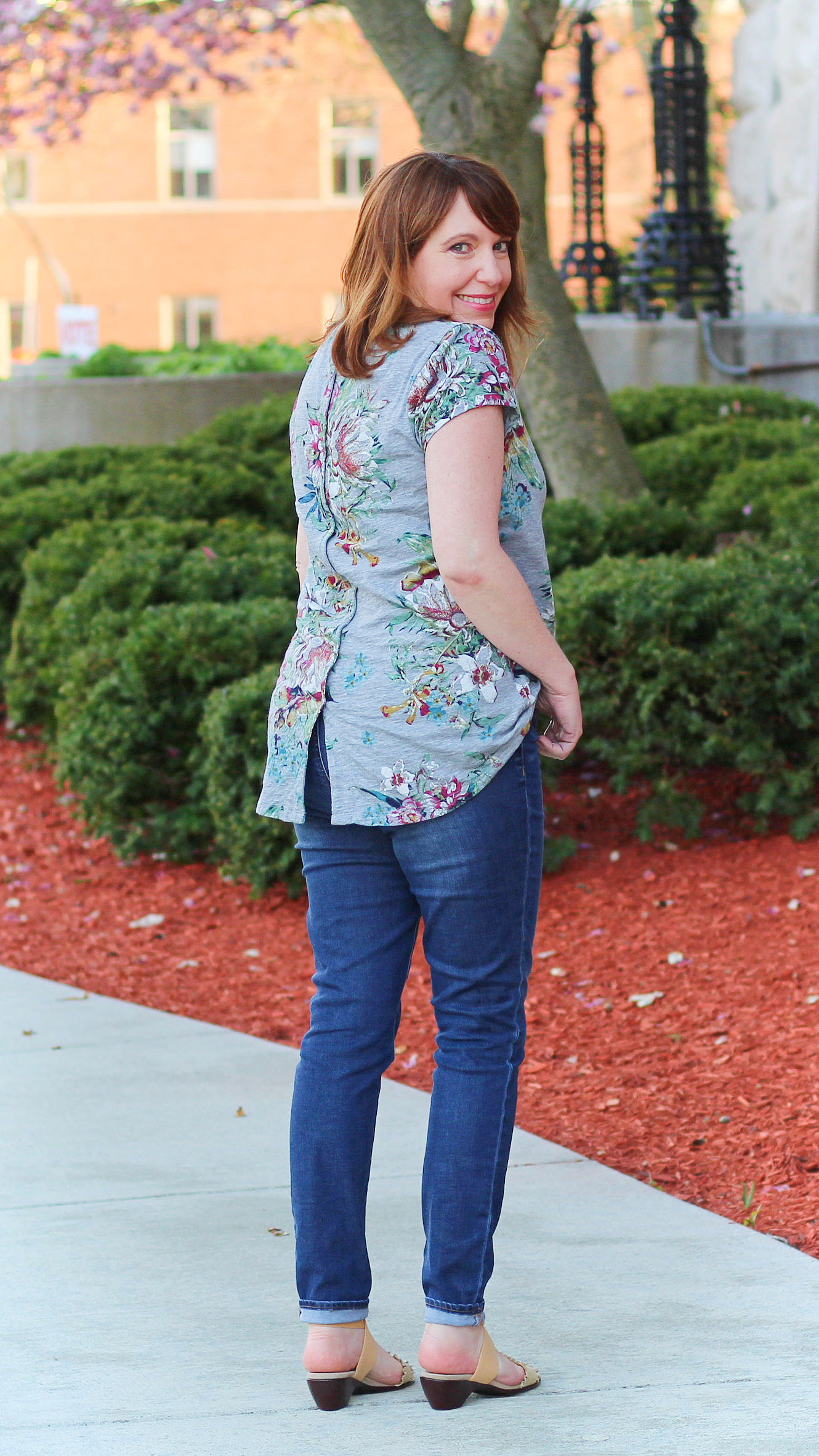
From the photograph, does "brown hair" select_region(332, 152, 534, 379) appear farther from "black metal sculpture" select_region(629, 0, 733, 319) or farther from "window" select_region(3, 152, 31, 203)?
"window" select_region(3, 152, 31, 203)

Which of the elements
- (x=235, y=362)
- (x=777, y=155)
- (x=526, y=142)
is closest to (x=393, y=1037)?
(x=526, y=142)

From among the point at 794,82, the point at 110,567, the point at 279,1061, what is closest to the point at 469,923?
the point at 279,1061

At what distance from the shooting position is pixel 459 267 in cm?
227

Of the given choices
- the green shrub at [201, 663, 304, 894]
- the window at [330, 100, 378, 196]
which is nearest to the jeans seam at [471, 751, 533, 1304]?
the green shrub at [201, 663, 304, 894]

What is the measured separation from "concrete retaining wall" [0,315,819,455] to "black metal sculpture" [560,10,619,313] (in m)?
2.54

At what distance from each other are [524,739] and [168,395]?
960cm

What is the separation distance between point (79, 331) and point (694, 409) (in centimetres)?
645

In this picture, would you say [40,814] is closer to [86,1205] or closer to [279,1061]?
[279,1061]

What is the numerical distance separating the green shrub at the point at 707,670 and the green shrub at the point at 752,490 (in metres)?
1.76

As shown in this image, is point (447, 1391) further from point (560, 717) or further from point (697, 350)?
point (697, 350)

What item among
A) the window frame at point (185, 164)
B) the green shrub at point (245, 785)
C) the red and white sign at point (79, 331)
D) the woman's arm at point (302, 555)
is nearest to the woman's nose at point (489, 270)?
the woman's arm at point (302, 555)

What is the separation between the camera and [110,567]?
Result: 641 cm

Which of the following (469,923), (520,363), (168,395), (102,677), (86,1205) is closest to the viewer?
(469,923)

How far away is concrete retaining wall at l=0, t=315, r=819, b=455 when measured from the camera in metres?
11.2
